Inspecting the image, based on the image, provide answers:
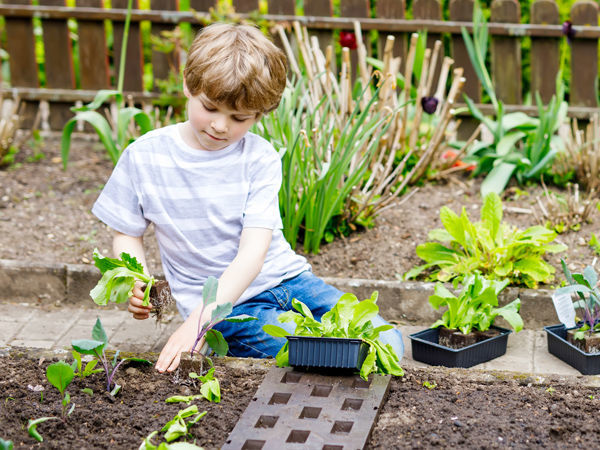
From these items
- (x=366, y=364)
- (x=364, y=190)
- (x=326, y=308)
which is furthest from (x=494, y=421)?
(x=364, y=190)

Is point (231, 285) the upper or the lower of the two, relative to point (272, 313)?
upper

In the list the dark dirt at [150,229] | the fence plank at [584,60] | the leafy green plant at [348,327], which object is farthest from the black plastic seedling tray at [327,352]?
the fence plank at [584,60]

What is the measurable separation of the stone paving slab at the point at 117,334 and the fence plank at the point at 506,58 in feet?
8.91

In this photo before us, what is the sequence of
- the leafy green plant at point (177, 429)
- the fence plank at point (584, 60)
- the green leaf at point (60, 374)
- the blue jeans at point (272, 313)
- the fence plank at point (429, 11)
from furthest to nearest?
the fence plank at point (429, 11) < the fence plank at point (584, 60) < the blue jeans at point (272, 313) < the green leaf at point (60, 374) < the leafy green plant at point (177, 429)

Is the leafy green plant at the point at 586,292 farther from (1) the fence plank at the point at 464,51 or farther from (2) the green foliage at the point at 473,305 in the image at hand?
(1) the fence plank at the point at 464,51

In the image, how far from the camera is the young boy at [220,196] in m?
2.51

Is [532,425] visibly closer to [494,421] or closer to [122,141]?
[494,421]

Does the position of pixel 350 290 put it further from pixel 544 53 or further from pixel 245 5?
pixel 245 5

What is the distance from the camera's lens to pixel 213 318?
227 cm

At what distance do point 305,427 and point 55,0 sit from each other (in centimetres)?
500

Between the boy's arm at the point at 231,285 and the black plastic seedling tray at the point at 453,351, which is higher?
the boy's arm at the point at 231,285

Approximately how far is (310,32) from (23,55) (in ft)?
7.28

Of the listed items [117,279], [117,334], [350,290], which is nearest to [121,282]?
[117,279]

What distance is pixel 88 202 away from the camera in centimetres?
456
